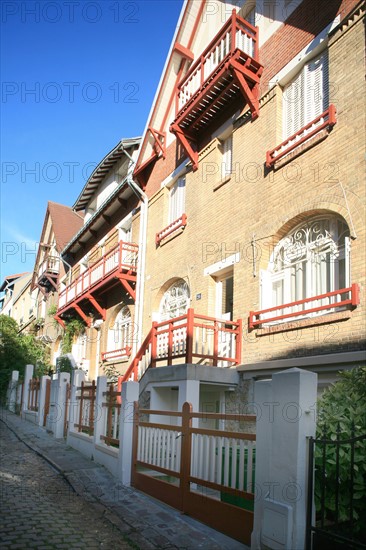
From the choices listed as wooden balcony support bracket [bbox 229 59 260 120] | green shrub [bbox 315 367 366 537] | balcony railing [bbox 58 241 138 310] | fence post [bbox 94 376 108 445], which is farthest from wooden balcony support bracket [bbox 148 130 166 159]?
green shrub [bbox 315 367 366 537]

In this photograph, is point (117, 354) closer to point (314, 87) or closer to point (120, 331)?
point (120, 331)

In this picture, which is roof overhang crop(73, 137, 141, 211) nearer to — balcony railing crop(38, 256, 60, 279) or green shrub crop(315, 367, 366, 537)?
balcony railing crop(38, 256, 60, 279)

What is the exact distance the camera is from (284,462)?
16.6 feet

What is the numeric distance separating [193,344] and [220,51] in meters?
7.53

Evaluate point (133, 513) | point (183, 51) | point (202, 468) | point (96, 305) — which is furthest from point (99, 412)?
point (183, 51)

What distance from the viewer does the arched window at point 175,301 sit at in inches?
548

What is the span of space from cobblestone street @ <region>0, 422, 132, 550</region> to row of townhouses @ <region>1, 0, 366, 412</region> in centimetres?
298

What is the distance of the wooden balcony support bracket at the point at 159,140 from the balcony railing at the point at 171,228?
8.74 ft

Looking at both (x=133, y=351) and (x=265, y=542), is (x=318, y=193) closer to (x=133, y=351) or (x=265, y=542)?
(x=265, y=542)

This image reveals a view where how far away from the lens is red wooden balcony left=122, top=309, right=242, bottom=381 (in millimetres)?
10555

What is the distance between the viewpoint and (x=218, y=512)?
610cm

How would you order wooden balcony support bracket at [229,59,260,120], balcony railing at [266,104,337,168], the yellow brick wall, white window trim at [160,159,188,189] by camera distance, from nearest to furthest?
the yellow brick wall, balcony railing at [266,104,337,168], wooden balcony support bracket at [229,59,260,120], white window trim at [160,159,188,189]

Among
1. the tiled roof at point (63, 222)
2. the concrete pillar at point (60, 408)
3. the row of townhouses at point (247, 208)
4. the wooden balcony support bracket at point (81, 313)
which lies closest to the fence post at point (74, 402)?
the concrete pillar at point (60, 408)

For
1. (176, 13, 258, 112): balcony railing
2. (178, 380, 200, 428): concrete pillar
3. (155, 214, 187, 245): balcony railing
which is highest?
(176, 13, 258, 112): balcony railing
